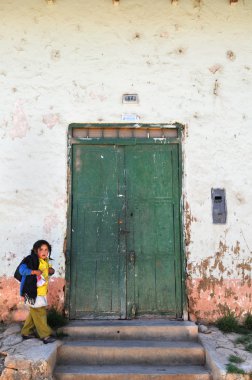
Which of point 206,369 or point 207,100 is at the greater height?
point 207,100

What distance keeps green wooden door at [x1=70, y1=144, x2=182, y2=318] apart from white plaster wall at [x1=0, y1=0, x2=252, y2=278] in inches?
9.3

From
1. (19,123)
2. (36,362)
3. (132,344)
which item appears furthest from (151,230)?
(19,123)

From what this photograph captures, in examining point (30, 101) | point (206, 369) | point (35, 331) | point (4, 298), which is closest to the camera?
point (206, 369)

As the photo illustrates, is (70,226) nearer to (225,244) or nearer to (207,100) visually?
(225,244)

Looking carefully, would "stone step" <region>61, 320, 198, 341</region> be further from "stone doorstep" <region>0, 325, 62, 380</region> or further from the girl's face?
the girl's face

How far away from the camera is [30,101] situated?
5.29 m

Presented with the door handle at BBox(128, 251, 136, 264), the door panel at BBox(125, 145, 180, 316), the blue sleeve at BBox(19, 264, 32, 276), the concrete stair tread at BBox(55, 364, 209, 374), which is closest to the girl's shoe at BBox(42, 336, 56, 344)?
the concrete stair tread at BBox(55, 364, 209, 374)

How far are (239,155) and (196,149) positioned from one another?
0.59 metres

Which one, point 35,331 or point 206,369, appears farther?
point 35,331

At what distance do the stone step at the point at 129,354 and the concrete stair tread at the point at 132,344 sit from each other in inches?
0.4

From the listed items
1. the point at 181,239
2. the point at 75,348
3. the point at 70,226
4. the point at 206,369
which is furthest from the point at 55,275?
the point at 206,369

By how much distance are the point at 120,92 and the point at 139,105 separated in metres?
0.32

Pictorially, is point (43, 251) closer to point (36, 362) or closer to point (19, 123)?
point (36, 362)

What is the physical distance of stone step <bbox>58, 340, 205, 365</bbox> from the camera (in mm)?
4262
